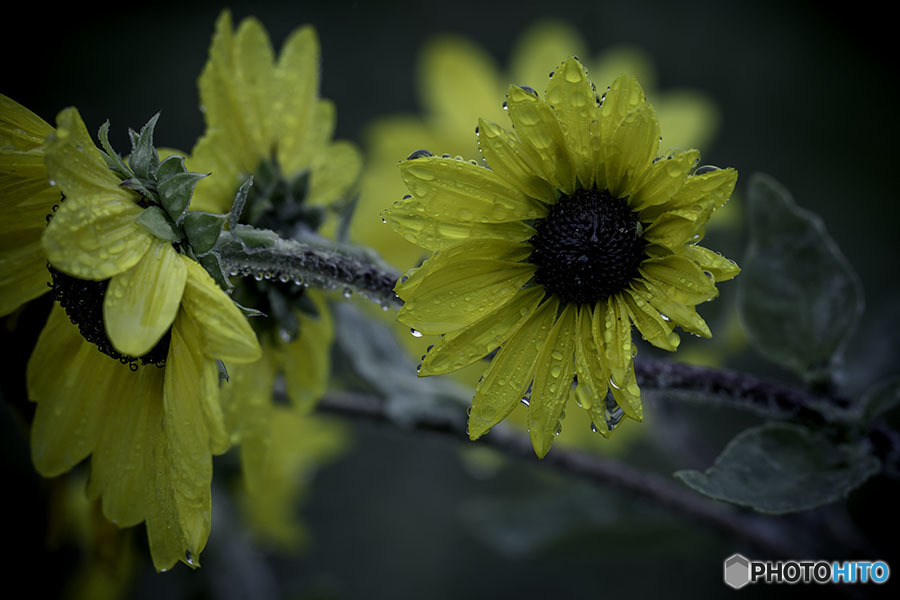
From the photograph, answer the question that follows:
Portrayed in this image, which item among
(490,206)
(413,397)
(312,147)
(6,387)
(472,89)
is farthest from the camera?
(472,89)

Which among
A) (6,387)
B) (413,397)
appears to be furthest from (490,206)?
(6,387)

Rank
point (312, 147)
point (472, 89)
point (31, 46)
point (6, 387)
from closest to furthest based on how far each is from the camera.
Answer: point (6, 387), point (312, 147), point (472, 89), point (31, 46)

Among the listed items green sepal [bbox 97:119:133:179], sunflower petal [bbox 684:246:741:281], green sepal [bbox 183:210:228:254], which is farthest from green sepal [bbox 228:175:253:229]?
sunflower petal [bbox 684:246:741:281]

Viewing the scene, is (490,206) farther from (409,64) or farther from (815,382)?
(409,64)

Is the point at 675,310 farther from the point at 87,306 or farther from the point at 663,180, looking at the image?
the point at 87,306

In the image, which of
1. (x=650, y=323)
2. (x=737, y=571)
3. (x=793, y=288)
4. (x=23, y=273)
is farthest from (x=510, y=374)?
(x=737, y=571)

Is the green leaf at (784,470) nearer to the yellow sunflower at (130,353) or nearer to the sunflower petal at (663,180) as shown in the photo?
the sunflower petal at (663,180)

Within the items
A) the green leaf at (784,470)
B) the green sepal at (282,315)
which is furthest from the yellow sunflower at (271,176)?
the green leaf at (784,470)
